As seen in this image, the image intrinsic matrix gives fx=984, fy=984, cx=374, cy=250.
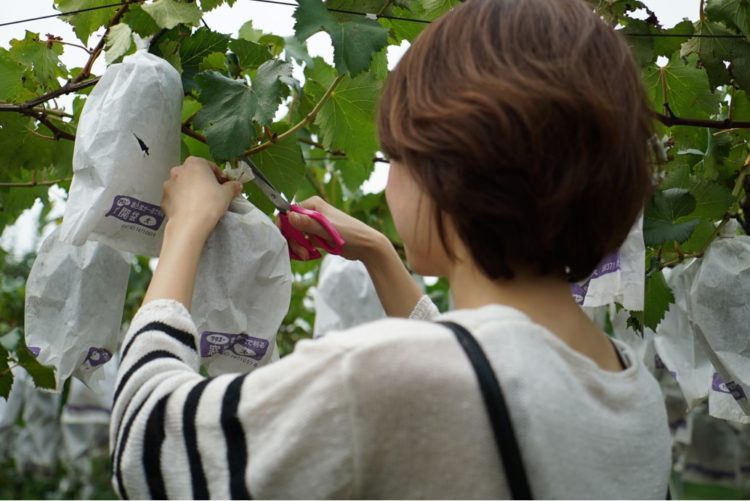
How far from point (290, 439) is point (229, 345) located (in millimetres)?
595

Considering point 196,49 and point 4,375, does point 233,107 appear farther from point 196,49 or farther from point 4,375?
point 4,375

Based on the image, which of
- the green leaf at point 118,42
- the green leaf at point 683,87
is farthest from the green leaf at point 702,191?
the green leaf at point 118,42

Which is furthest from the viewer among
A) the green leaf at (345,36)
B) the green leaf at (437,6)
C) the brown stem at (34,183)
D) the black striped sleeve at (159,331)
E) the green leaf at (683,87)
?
the brown stem at (34,183)

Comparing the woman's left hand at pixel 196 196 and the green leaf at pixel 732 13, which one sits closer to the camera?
the woman's left hand at pixel 196 196

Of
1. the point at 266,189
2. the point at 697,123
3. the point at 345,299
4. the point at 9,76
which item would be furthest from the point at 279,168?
the point at 345,299

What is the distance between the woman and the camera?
0.83m

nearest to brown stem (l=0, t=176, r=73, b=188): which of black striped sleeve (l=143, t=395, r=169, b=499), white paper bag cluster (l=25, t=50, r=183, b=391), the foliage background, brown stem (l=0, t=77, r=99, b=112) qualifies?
the foliage background

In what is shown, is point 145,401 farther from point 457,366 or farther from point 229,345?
point 229,345

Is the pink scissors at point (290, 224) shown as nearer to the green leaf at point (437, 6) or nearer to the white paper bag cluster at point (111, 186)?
the white paper bag cluster at point (111, 186)

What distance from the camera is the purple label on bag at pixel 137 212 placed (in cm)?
130

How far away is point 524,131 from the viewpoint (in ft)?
2.95

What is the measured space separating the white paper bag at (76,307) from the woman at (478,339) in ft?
1.50

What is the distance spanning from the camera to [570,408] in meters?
0.87

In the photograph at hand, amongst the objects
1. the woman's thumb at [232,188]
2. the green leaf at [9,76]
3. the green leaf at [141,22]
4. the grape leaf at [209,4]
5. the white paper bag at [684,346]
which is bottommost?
the white paper bag at [684,346]
